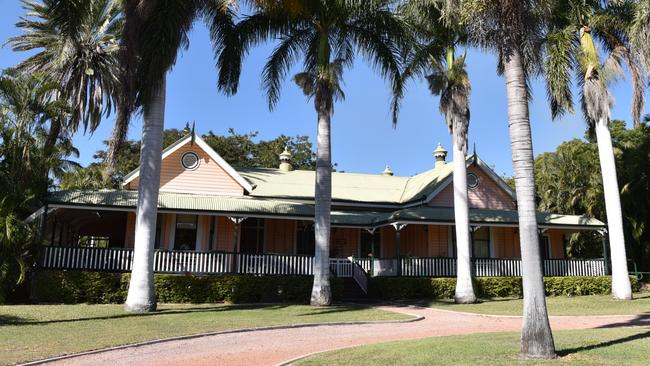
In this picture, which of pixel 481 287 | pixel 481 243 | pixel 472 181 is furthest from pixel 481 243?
pixel 481 287

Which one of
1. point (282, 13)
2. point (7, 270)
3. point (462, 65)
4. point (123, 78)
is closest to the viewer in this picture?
point (123, 78)

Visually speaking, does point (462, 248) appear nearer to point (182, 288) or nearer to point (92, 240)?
point (182, 288)

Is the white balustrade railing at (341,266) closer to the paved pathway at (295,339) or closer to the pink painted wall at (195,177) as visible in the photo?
the pink painted wall at (195,177)

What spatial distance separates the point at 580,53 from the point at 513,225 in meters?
8.06

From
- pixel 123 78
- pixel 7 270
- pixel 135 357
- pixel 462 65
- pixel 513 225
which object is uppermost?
pixel 462 65

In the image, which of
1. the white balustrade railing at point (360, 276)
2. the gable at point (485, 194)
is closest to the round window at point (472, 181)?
the gable at point (485, 194)

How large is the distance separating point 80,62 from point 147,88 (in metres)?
10.6

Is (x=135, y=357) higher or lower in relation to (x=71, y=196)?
lower

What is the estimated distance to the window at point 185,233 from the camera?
23.0m

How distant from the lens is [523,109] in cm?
929

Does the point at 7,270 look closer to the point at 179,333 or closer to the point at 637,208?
the point at 179,333

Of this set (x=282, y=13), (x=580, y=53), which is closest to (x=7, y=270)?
(x=282, y=13)

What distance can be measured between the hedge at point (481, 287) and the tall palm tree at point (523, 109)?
12.3 metres

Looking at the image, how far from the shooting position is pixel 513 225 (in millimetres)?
23656
